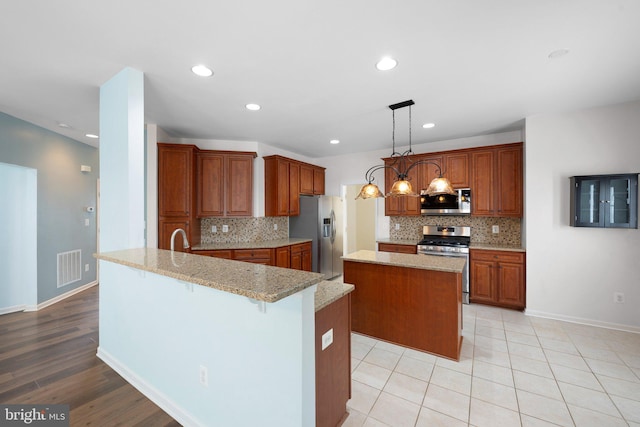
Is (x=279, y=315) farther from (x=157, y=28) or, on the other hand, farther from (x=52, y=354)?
(x=52, y=354)

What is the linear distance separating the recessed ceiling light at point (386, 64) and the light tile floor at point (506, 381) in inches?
103

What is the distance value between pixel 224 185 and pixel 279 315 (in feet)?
11.6

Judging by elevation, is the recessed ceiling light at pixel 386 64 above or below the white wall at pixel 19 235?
above

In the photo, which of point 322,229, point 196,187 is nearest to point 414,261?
point 322,229

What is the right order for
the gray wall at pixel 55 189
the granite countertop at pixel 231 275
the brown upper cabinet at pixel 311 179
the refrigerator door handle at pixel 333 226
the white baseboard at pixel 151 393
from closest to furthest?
the granite countertop at pixel 231 275
the white baseboard at pixel 151 393
the gray wall at pixel 55 189
the brown upper cabinet at pixel 311 179
the refrigerator door handle at pixel 333 226

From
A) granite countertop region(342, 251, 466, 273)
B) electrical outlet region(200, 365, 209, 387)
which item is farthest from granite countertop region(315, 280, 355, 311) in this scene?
granite countertop region(342, 251, 466, 273)

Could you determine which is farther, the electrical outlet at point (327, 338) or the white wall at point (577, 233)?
the white wall at point (577, 233)

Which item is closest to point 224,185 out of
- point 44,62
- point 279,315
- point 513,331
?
point 44,62

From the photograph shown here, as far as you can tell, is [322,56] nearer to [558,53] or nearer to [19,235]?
[558,53]

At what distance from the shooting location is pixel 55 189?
413cm

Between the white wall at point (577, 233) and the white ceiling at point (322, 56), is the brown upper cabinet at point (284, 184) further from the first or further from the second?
the white wall at point (577, 233)

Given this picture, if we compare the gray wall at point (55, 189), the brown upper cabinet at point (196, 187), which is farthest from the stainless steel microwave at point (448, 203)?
the gray wall at point (55, 189)

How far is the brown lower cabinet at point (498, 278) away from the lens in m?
3.66

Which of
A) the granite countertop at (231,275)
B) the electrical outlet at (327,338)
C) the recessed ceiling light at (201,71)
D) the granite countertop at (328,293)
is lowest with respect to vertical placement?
the electrical outlet at (327,338)
